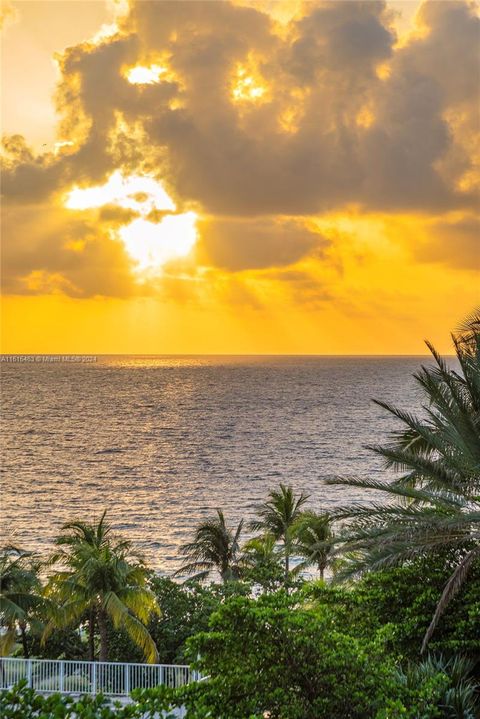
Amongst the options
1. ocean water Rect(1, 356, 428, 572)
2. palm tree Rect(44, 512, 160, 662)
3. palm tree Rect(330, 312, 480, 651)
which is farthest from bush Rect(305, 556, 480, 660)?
palm tree Rect(44, 512, 160, 662)

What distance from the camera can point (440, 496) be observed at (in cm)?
1375

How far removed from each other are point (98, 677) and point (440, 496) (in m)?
9.76

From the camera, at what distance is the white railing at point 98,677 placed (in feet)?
53.5

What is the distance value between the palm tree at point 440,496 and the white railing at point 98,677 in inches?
218

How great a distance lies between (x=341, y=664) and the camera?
978 centimetres

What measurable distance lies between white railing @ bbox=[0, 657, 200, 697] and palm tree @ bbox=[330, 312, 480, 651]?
5.53 meters

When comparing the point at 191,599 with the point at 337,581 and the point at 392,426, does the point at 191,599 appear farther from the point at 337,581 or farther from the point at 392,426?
the point at 392,426

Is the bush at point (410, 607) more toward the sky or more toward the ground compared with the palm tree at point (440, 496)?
more toward the ground

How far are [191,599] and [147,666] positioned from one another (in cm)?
972

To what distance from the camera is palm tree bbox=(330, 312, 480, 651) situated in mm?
12852

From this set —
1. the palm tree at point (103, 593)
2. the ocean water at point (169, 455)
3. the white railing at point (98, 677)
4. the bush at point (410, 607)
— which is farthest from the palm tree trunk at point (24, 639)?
the bush at point (410, 607)

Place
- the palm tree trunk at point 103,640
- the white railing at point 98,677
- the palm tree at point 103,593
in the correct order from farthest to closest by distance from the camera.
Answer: the palm tree trunk at point 103,640 < the palm tree at point 103,593 < the white railing at point 98,677

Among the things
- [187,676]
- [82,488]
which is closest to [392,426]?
[82,488]

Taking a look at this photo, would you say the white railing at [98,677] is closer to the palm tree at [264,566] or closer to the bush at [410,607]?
the bush at [410,607]
